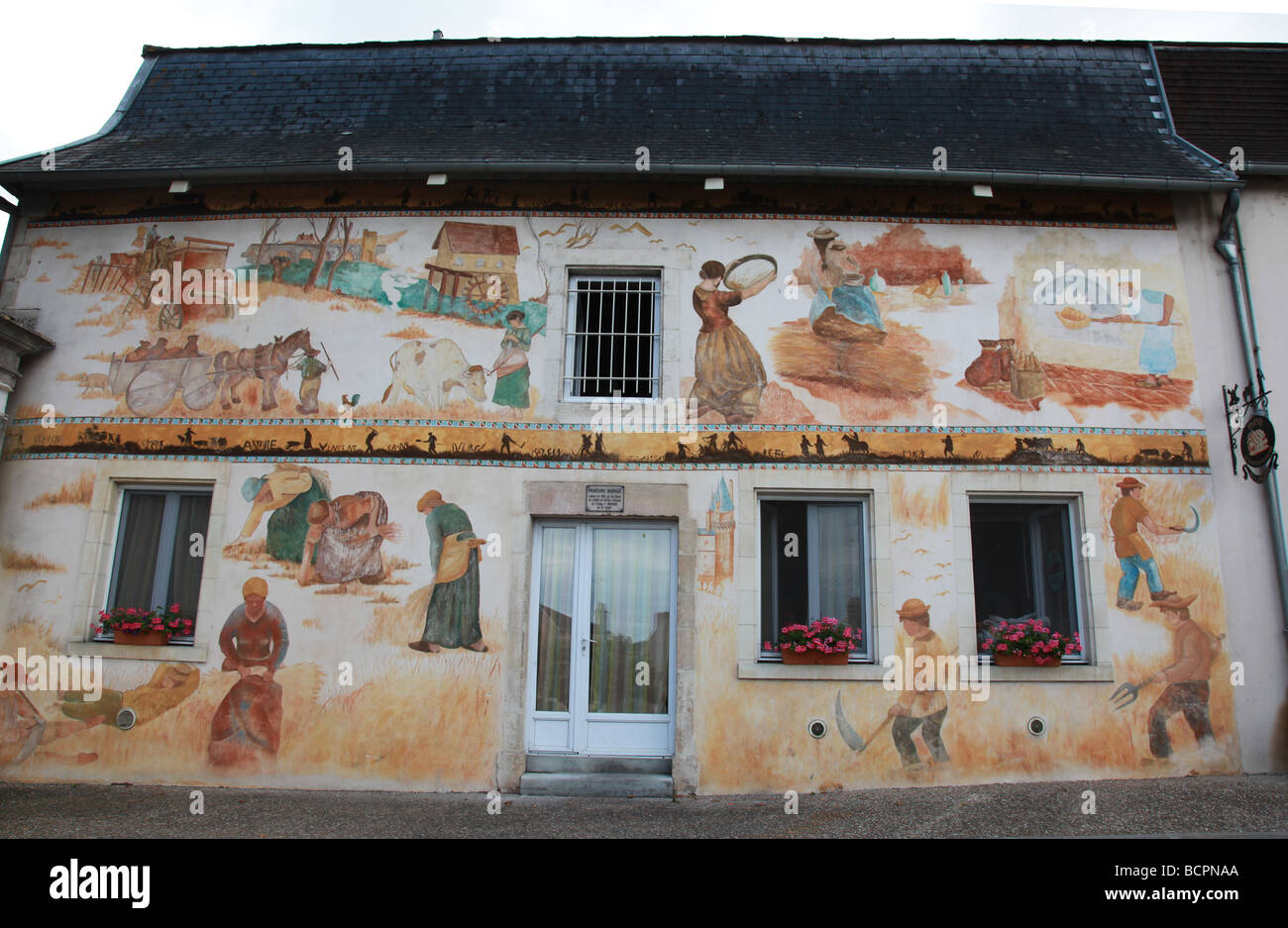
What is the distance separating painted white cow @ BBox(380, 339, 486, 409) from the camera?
7434mm

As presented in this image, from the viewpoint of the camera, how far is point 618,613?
23.8 feet

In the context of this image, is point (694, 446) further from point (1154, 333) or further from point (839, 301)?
point (1154, 333)

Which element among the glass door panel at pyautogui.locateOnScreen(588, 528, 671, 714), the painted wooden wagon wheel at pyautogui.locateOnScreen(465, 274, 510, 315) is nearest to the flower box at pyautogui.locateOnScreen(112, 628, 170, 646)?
the glass door panel at pyautogui.locateOnScreen(588, 528, 671, 714)

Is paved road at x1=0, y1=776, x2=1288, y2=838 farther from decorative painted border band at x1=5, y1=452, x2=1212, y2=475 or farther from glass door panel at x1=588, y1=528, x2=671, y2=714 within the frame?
decorative painted border band at x1=5, y1=452, x2=1212, y2=475

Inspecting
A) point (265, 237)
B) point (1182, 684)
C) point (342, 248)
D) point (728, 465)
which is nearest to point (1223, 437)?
point (1182, 684)

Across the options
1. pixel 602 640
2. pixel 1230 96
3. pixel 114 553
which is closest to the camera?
pixel 602 640

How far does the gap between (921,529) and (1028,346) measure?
6.18 ft

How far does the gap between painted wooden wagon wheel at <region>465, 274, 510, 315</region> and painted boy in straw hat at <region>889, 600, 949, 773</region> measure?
424 centimetres

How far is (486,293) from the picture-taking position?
7.62 m

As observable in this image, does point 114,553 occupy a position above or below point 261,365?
below

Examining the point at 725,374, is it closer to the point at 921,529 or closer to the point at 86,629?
the point at 921,529

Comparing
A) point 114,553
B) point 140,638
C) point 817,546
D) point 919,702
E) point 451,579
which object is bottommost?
point 919,702

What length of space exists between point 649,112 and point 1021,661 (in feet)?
19.5

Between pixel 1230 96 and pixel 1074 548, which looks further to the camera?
pixel 1230 96
